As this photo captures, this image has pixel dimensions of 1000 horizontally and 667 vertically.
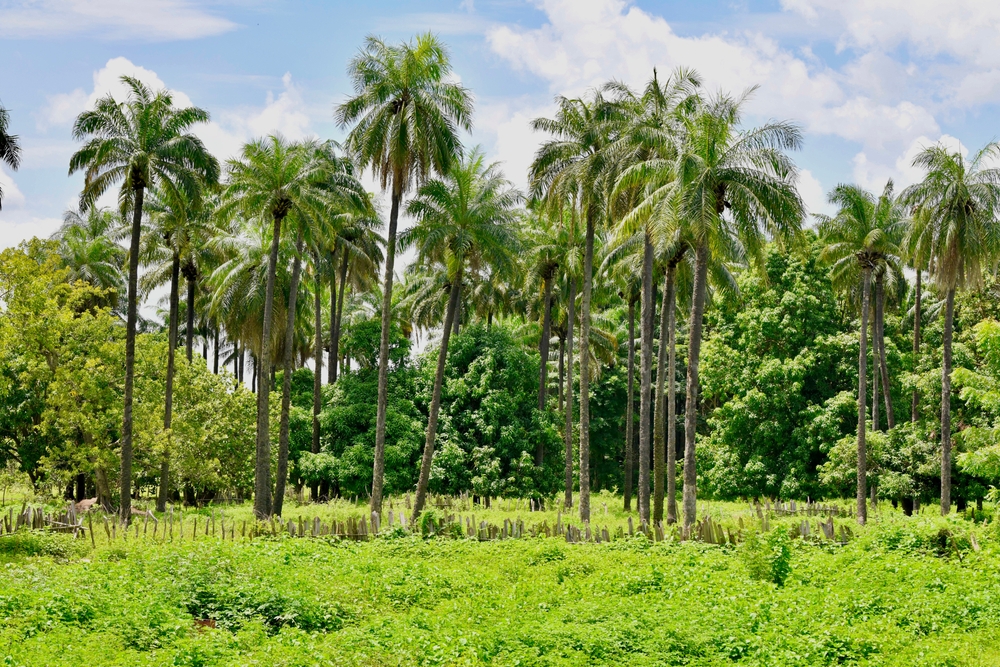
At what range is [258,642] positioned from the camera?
12.6 m

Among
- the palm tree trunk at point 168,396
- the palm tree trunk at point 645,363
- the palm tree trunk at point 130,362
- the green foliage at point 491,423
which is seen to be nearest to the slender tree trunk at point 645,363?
the palm tree trunk at point 645,363

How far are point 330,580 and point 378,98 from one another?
1690 cm

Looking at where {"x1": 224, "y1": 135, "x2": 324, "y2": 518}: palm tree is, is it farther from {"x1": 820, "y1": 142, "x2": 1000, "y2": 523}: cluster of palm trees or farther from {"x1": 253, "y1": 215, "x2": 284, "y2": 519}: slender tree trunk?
{"x1": 820, "y1": 142, "x2": 1000, "y2": 523}: cluster of palm trees

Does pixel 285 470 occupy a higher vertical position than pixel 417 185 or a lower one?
lower

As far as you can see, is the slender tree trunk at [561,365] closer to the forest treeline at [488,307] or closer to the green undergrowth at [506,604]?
the forest treeline at [488,307]

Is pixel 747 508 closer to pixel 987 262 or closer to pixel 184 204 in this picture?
pixel 987 262

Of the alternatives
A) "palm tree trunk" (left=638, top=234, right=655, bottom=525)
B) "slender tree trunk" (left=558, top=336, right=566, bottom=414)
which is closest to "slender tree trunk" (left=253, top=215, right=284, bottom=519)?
"palm tree trunk" (left=638, top=234, right=655, bottom=525)

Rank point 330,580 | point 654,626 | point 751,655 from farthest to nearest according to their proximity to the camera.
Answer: point 330,580 < point 654,626 < point 751,655

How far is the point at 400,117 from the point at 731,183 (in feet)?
34.5

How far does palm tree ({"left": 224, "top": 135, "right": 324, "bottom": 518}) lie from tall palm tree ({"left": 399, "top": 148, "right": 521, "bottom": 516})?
11.6 ft

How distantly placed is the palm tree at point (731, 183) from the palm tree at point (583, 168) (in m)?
3.99

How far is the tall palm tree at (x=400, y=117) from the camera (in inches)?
1109

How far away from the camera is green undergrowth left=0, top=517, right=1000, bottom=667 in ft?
39.2

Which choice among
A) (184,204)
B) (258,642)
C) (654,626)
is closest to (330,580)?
(258,642)
